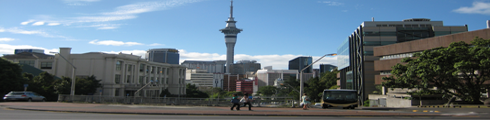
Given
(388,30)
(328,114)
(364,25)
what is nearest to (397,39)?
(388,30)

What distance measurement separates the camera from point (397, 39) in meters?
70.7

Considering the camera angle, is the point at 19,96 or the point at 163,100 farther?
the point at 19,96

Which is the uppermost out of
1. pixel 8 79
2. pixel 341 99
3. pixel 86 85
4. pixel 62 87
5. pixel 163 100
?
pixel 8 79

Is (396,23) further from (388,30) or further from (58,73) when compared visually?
(58,73)

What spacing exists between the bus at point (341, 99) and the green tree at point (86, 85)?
177 ft

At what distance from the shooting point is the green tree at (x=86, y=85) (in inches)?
2451

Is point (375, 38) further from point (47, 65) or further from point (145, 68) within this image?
point (47, 65)

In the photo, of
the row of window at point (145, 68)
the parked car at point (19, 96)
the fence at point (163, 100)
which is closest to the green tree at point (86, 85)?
the row of window at point (145, 68)

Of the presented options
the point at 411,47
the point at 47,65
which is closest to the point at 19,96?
the point at 411,47

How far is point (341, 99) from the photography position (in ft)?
74.0

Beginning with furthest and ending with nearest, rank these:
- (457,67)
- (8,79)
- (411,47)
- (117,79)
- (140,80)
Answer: (140,80) < (117,79) < (411,47) < (8,79) < (457,67)

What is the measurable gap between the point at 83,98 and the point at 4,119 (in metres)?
19.3

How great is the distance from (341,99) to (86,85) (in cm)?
5628

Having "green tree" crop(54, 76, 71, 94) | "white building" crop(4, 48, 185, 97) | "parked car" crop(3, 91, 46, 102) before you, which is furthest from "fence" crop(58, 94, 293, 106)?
"white building" crop(4, 48, 185, 97)
